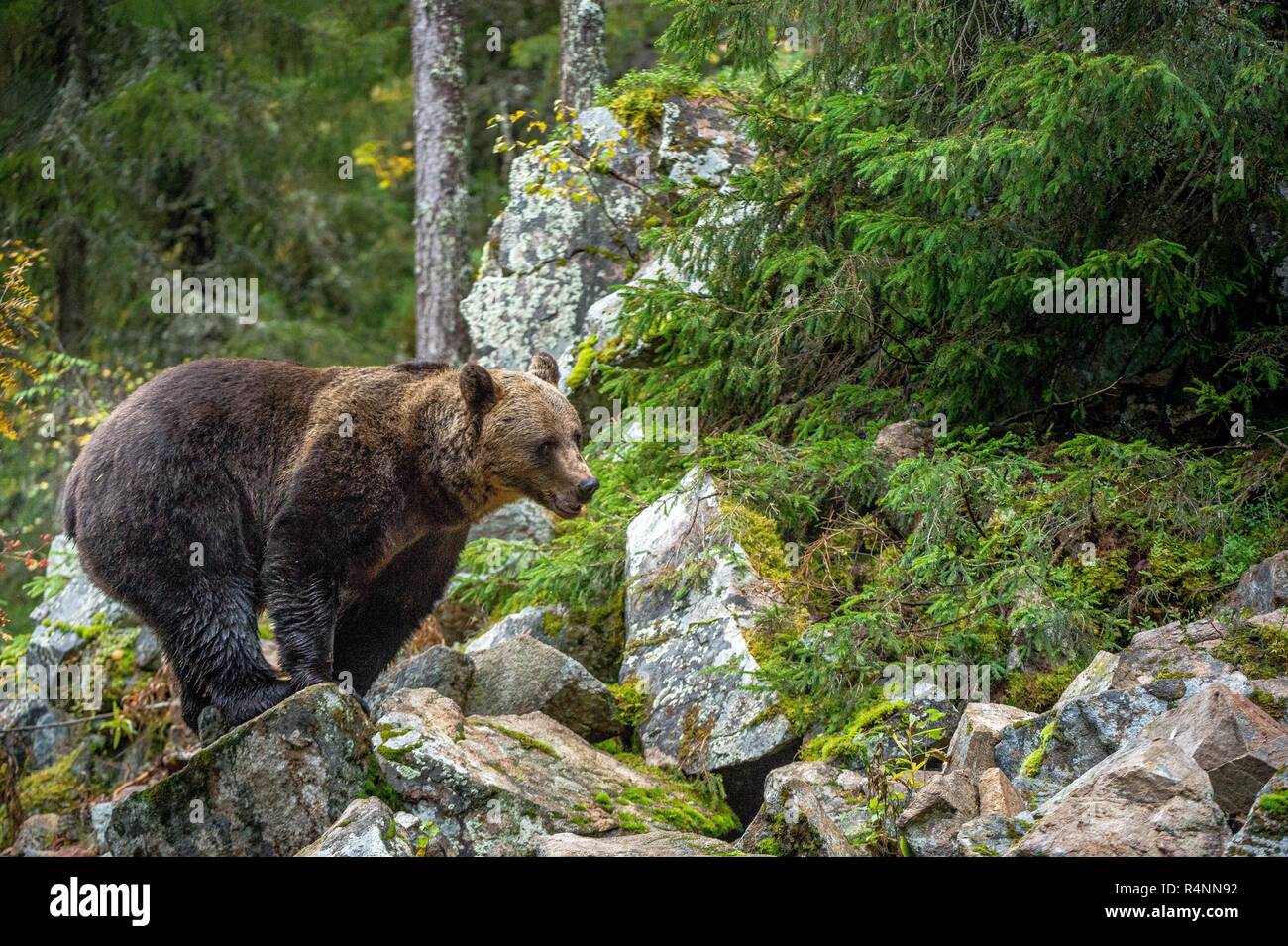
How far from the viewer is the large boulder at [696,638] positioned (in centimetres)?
709

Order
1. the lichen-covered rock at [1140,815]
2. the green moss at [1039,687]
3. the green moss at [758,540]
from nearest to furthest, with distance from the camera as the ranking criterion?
1. the lichen-covered rock at [1140,815]
2. the green moss at [1039,687]
3. the green moss at [758,540]

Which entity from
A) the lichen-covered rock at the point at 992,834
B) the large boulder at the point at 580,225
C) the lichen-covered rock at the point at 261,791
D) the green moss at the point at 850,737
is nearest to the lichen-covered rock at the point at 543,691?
the green moss at the point at 850,737

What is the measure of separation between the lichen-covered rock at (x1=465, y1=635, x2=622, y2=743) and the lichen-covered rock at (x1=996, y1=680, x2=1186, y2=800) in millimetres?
2681

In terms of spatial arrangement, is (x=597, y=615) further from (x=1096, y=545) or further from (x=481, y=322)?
(x=481, y=322)

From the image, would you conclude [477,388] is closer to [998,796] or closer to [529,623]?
[529,623]

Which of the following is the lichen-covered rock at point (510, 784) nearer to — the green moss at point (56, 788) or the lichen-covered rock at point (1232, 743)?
the lichen-covered rock at point (1232, 743)

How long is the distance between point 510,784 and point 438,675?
1649 millimetres

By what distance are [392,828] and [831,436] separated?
451 centimetres

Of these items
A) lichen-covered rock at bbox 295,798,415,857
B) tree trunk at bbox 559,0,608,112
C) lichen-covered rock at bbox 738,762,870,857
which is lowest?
lichen-covered rock at bbox 738,762,870,857

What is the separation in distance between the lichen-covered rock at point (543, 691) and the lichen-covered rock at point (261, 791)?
71.0 inches

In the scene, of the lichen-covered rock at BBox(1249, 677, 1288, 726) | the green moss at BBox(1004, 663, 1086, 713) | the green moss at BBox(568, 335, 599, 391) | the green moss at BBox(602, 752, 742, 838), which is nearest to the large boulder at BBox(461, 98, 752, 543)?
the green moss at BBox(568, 335, 599, 391)

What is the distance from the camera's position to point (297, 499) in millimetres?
7035

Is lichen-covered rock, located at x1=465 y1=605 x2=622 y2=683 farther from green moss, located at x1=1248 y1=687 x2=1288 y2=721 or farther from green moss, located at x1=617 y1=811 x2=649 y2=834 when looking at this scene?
green moss, located at x1=1248 y1=687 x2=1288 y2=721

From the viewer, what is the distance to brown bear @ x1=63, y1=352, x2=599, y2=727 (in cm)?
689
